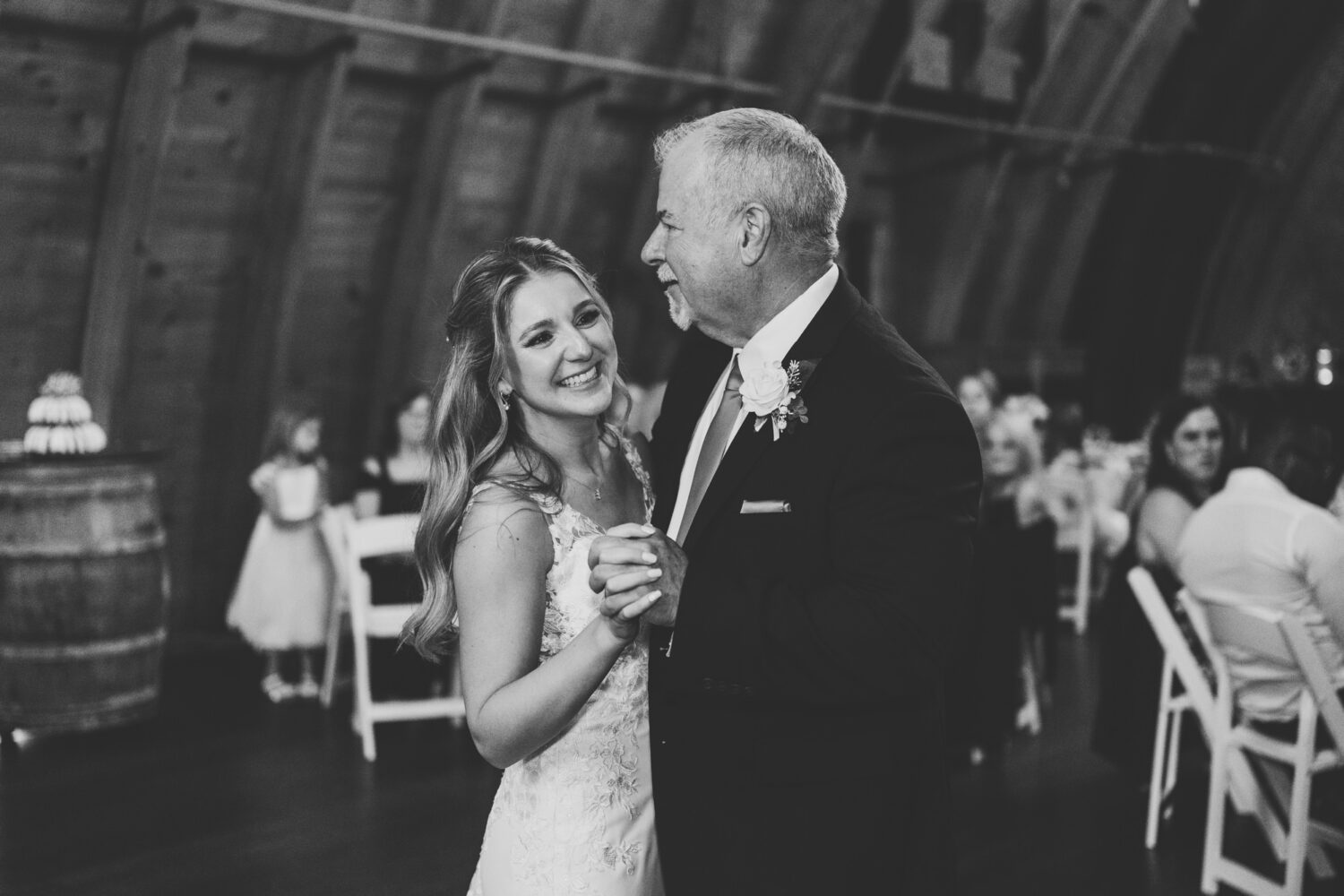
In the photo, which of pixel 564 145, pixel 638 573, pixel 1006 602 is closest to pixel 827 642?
pixel 638 573

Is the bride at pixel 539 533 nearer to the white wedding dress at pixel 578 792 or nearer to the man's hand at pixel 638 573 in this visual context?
the white wedding dress at pixel 578 792

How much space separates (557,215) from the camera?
7543 millimetres

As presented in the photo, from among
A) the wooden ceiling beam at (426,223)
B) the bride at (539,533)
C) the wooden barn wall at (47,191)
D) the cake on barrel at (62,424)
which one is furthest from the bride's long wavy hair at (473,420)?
the wooden ceiling beam at (426,223)

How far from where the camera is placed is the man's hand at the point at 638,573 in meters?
1.59

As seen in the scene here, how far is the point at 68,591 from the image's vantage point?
500cm

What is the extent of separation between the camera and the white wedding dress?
204cm

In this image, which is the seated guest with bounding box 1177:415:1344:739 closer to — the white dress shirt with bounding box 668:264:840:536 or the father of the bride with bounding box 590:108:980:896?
the father of the bride with bounding box 590:108:980:896

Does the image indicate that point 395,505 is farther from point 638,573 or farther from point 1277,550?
point 638,573

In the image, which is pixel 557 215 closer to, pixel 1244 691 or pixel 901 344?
pixel 1244 691

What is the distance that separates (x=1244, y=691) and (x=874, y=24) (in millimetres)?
6173

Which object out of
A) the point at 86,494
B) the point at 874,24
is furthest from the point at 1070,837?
the point at 874,24

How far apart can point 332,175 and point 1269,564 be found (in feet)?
16.8

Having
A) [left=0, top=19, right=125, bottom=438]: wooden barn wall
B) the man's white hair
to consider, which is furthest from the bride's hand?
[left=0, top=19, right=125, bottom=438]: wooden barn wall

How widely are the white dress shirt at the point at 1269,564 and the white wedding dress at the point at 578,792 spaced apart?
2.19m
